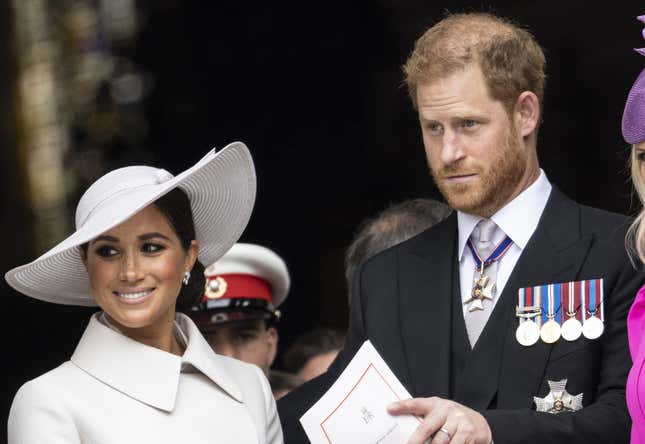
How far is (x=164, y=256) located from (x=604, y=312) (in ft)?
3.38

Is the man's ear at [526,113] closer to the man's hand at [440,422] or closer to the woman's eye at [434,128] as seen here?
the woman's eye at [434,128]

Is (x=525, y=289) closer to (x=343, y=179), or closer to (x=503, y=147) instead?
(x=503, y=147)

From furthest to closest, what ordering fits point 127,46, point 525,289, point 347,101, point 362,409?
point 127,46 < point 347,101 < point 525,289 < point 362,409

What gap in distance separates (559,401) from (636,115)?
0.68m

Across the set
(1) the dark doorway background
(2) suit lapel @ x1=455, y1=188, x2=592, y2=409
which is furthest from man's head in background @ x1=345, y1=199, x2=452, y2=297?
(1) the dark doorway background

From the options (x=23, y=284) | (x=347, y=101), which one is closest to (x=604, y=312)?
(x=23, y=284)

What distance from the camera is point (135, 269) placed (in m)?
3.49

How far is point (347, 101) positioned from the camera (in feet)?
25.9

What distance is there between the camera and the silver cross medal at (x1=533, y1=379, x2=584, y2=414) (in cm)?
361

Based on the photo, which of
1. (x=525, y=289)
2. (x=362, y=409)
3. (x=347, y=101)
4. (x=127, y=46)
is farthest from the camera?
(x=127, y=46)

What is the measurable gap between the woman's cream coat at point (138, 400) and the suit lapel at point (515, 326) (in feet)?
1.63

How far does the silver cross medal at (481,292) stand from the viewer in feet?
12.5

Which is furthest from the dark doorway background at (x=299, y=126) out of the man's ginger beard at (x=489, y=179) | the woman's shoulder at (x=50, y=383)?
the woman's shoulder at (x=50, y=383)

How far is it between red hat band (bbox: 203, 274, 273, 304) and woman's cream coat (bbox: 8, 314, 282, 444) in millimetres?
979
